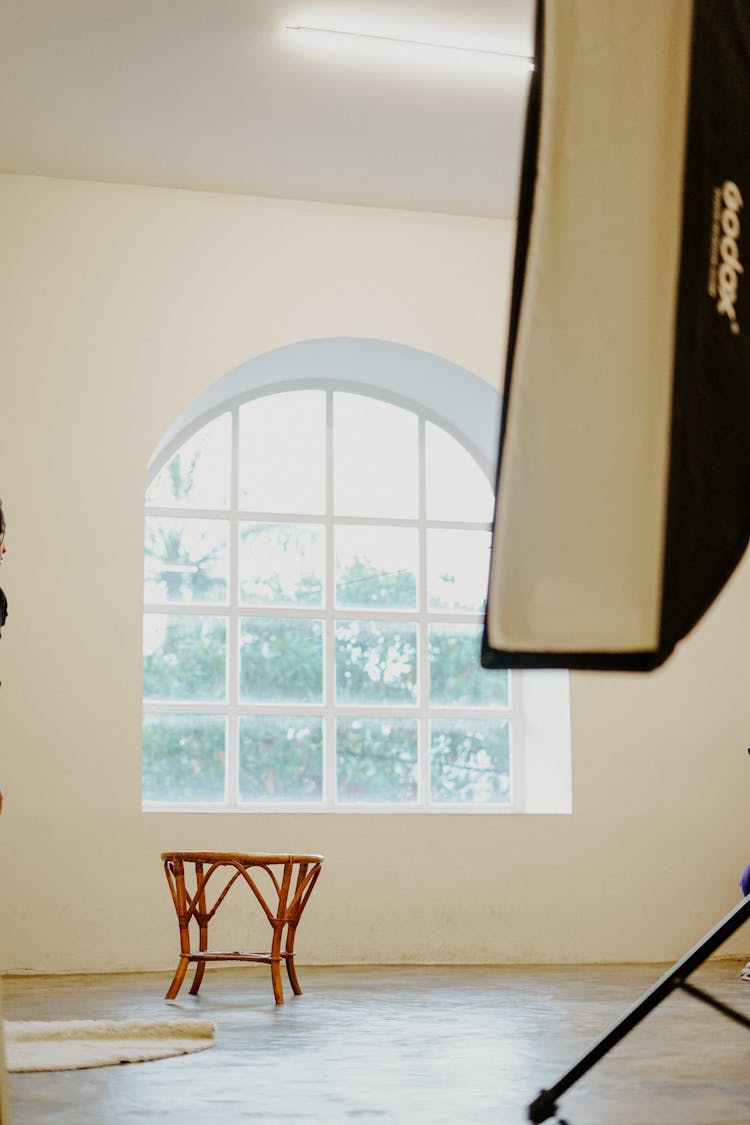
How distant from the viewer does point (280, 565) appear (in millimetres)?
6684

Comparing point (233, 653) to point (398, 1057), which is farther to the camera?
point (233, 653)

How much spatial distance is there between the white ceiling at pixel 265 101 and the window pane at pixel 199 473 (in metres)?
1.21

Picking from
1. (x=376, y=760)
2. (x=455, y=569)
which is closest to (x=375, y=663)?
(x=376, y=760)

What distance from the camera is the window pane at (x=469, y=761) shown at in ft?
22.0

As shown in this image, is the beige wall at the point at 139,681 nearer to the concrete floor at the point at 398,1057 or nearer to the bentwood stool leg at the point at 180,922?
the concrete floor at the point at 398,1057

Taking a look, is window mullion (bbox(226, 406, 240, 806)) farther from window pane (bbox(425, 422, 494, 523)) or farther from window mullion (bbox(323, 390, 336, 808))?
window pane (bbox(425, 422, 494, 523))

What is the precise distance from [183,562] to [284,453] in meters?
0.77

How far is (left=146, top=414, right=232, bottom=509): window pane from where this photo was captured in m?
6.63

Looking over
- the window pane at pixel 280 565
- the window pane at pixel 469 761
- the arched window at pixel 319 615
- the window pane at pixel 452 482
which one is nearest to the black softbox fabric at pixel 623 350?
the arched window at pixel 319 615

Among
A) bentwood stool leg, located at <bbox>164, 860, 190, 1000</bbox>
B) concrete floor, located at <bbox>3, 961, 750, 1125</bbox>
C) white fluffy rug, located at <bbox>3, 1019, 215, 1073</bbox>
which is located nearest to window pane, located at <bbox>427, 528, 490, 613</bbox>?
concrete floor, located at <bbox>3, 961, 750, 1125</bbox>

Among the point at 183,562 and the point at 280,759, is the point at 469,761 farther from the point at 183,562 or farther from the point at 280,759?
the point at 183,562

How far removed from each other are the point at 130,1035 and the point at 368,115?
12.4 feet

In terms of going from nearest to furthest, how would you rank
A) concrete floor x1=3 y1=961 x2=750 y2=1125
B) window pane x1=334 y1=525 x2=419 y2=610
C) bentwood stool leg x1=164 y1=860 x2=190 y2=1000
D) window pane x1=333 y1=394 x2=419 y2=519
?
concrete floor x1=3 y1=961 x2=750 y2=1125 → bentwood stool leg x1=164 y1=860 x2=190 y2=1000 → window pane x1=334 y1=525 x2=419 y2=610 → window pane x1=333 y1=394 x2=419 y2=519

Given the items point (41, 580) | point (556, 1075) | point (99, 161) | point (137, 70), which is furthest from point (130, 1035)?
point (99, 161)
